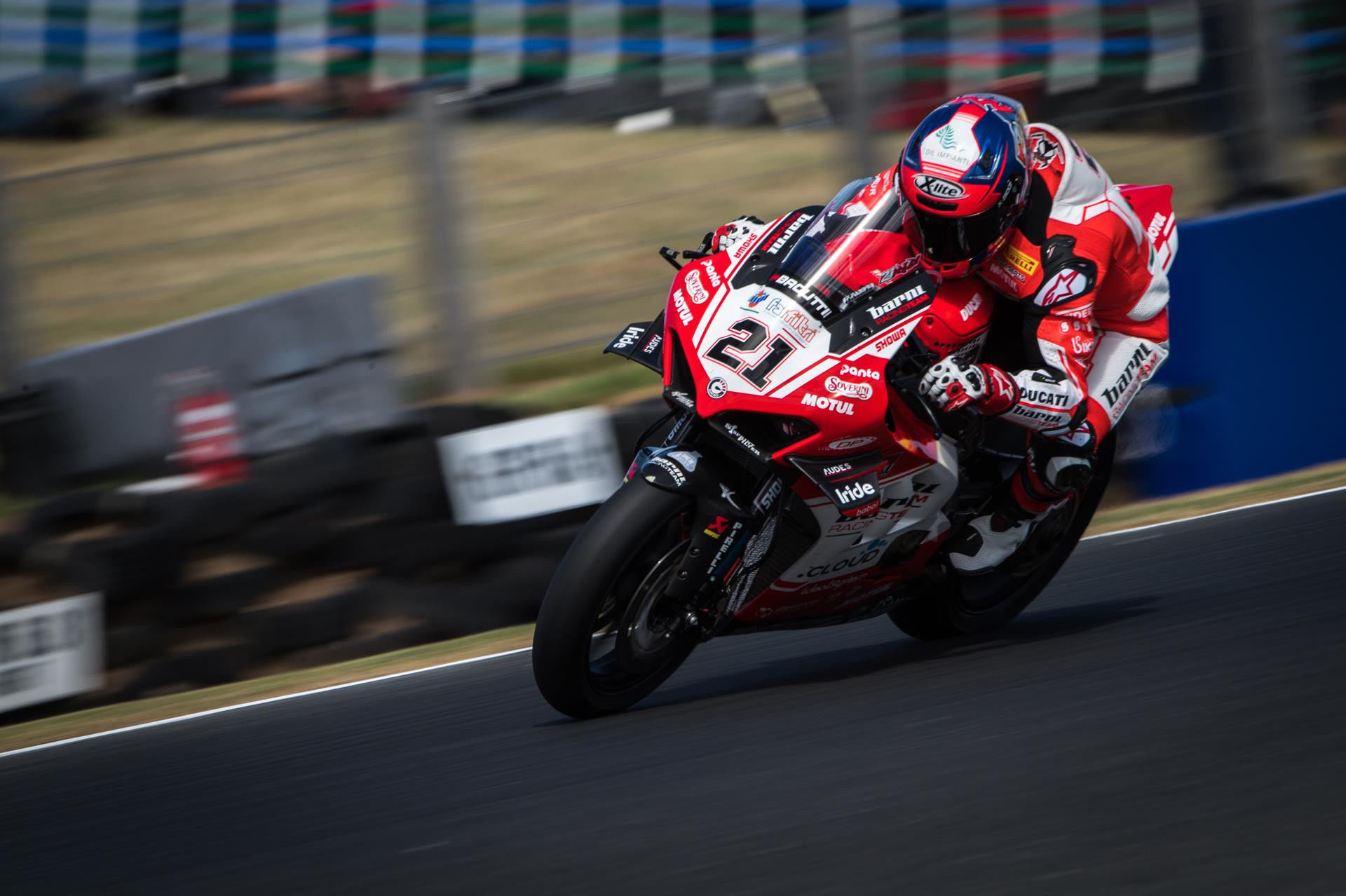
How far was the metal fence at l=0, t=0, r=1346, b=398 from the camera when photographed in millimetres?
7070

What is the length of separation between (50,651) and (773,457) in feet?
11.2

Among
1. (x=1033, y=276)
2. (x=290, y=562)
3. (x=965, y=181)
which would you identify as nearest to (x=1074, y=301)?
(x=1033, y=276)

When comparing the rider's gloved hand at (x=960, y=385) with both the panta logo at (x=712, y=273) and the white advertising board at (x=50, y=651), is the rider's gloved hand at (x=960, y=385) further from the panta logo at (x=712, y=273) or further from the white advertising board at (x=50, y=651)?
the white advertising board at (x=50, y=651)

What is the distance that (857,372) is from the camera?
4.13m

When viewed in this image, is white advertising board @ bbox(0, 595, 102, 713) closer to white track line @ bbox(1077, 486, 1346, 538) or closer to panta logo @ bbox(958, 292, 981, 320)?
panta logo @ bbox(958, 292, 981, 320)

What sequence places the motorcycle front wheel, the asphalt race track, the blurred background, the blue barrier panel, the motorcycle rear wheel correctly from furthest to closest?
the blue barrier panel
the blurred background
the motorcycle rear wheel
the motorcycle front wheel
the asphalt race track

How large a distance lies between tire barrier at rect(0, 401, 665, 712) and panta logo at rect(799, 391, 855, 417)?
8.93ft

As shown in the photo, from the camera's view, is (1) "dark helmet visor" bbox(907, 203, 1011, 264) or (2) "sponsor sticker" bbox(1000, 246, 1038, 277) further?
(2) "sponsor sticker" bbox(1000, 246, 1038, 277)

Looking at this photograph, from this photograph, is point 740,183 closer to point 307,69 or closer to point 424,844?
point 424,844

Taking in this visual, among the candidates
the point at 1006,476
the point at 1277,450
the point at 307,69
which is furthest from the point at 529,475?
the point at 307,69

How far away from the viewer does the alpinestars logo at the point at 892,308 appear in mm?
4207

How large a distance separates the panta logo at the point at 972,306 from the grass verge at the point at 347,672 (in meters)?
2.30

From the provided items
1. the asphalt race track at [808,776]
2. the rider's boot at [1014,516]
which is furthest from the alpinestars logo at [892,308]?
the asphalt race track at [808,776]

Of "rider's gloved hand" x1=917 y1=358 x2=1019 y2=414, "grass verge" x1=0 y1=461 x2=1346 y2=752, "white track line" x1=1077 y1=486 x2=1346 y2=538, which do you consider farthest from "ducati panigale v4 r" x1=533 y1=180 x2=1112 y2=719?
"white track line" x1=1077 y1=486 x2=1346 y2=538
